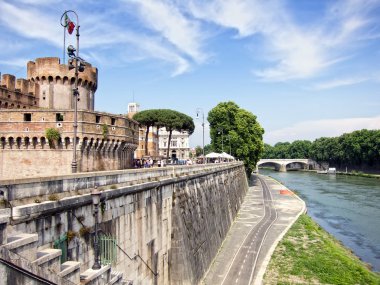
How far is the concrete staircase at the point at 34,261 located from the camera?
6402 millimetres

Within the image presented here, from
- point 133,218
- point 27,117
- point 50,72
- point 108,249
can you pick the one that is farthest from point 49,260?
point 50,72

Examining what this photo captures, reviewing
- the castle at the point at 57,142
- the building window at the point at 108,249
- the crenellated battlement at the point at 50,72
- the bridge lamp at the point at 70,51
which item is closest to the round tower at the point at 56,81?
the crenellated battlement at the point at 50,72

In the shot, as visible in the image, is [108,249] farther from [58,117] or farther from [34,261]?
[58,117]

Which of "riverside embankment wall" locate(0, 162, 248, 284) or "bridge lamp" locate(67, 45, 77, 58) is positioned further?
"bridge lamp" locate(67, 45, 77, 58)

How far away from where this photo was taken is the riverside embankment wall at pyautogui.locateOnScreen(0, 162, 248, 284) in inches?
341

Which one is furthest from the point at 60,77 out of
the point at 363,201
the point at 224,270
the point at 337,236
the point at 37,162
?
the point at 363,201

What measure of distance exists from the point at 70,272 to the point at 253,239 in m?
26.7

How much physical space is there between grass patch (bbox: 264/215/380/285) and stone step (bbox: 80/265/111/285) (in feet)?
52.4

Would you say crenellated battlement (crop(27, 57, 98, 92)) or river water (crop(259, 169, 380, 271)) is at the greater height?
crenellated battlement (crop(27, 57, 98, 92))

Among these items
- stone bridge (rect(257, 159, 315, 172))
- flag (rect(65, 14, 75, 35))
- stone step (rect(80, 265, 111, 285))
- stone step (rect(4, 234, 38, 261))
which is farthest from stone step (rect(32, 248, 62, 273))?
stone bridge (rect(257, 159, 315, 172))

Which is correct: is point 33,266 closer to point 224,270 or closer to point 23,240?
point 23,240

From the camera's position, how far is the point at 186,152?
11238 cm

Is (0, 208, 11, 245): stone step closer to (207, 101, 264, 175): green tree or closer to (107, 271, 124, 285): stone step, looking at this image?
(107, 271, 124, 285): stone step

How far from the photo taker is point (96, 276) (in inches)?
349
